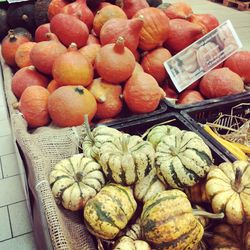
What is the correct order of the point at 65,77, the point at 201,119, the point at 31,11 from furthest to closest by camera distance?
1. the point at 31,11
2. the point at 201,119
3. the point at 65,77

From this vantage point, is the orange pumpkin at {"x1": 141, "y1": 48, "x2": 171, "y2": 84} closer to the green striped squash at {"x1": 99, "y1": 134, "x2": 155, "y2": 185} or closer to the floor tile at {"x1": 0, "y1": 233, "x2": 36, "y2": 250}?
the green striped squash at {"x1": 99, "y1": 134, "x2": 155, "y2": 185}

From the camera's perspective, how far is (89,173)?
3.48ft

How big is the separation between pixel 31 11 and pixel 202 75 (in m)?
1.38

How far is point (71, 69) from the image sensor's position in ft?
4.71

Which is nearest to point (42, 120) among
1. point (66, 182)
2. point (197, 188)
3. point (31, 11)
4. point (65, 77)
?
point (65, 77)

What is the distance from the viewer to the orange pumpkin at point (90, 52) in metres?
1.60

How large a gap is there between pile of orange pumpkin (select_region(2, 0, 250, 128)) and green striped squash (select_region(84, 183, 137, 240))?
50cm

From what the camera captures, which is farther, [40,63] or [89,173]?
[40,63]

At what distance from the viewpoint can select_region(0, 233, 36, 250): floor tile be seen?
5.73 ft

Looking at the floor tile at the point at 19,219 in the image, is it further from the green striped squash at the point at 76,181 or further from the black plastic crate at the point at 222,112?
the black plastic crate at the point at 222,112

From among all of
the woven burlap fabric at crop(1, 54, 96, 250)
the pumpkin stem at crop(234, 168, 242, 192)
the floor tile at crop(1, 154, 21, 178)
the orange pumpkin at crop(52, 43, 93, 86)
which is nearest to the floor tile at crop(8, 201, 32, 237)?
the floor tile at crop(1, 154, 21, 178)

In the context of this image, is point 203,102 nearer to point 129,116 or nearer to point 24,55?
point 129,116

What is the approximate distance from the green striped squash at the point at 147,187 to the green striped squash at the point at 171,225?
97 mm

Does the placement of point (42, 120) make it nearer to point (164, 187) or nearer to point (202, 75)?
point (164, 187)
